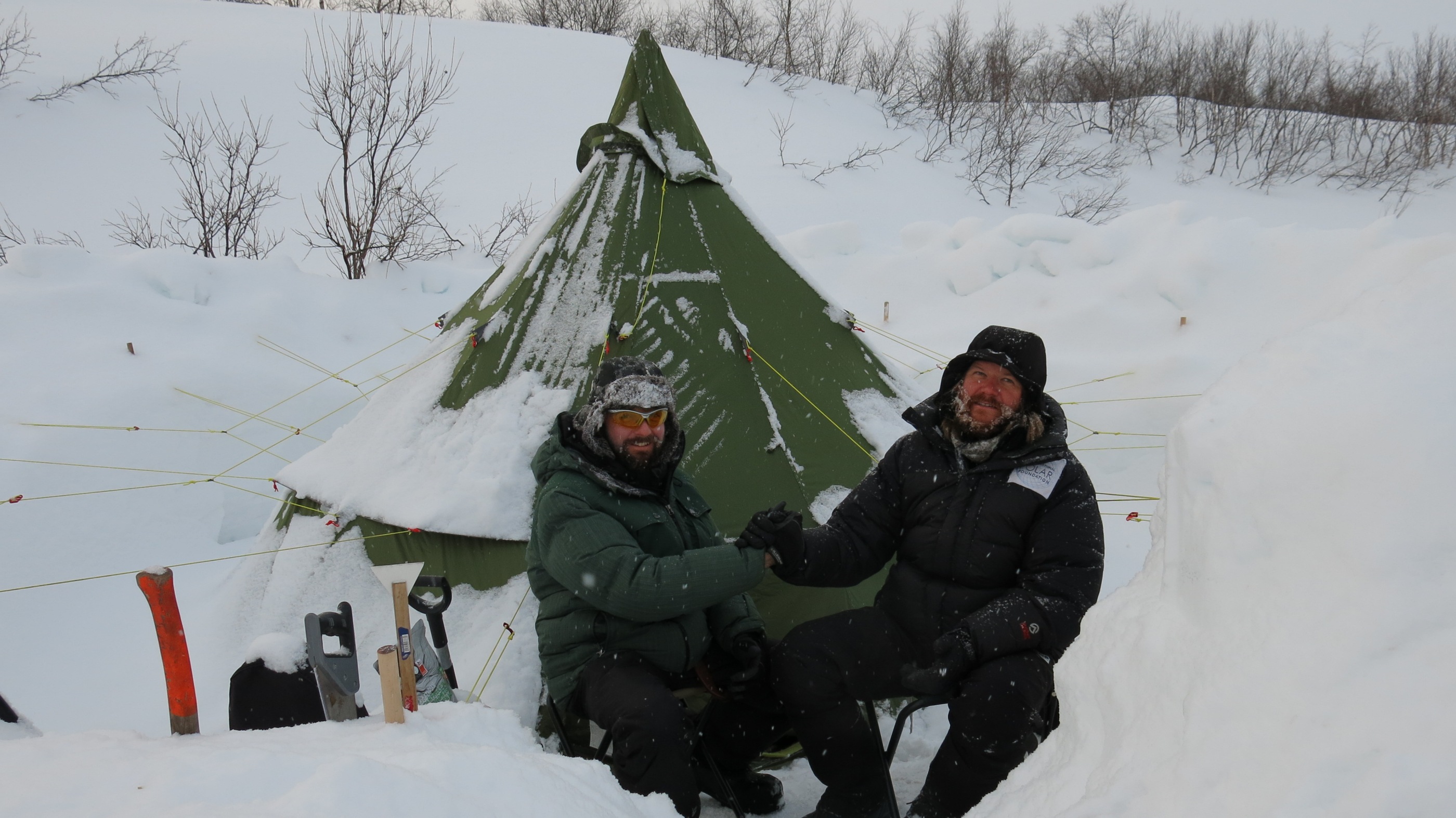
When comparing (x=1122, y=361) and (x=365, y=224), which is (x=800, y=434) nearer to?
(x=1122, y=361)

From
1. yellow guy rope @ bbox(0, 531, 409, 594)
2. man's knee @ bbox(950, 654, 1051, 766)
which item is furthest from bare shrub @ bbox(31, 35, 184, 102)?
man's knee @ bbox(950, 654, 1051, 766)

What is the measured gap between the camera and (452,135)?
14.5 metres

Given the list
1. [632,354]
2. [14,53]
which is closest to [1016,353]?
[632,354]

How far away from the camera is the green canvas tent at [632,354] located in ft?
9.91

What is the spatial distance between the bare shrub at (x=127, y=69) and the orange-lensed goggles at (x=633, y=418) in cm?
1402

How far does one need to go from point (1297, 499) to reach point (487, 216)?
12.0 meters

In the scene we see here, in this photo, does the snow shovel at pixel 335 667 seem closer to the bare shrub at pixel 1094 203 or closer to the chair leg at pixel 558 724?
the chair leg at pixel 558 724

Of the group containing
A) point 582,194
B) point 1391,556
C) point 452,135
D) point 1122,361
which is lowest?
point 1122,361

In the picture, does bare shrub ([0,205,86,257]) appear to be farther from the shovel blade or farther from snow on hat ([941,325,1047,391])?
snow on hat ([941,325,1047,391])

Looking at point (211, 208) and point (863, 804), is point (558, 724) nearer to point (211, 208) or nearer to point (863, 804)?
point (863, 804)

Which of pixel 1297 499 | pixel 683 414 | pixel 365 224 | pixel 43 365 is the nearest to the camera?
pixel 1297 499

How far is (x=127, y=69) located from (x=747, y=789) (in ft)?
53.5

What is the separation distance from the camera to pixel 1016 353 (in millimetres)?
2482

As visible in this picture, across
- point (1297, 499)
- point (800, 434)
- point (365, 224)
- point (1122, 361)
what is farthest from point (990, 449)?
point (365, 224)
